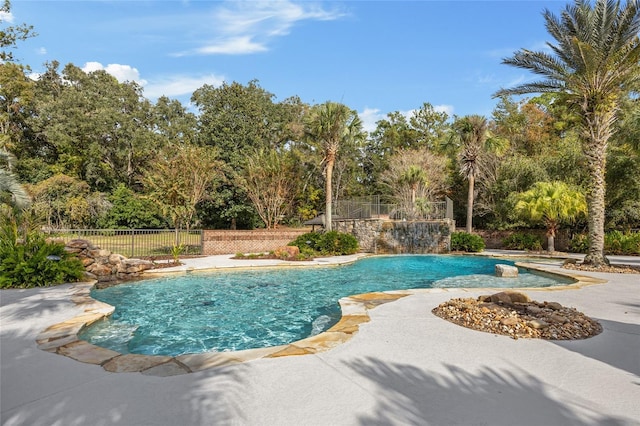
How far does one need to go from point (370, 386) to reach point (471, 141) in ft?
65.9

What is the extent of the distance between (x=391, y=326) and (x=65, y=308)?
5.85 m

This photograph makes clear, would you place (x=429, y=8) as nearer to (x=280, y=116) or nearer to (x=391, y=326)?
(x=391, y=326)

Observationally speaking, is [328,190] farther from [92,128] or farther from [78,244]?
[92,128]

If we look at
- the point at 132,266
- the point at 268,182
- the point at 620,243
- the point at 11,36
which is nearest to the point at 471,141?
the point at 620,243

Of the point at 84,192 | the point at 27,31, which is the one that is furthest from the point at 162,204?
the point at 84,192

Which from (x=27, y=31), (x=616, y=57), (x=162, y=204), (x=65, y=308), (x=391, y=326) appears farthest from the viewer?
(x=162, y=204)

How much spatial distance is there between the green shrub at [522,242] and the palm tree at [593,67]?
7.92m

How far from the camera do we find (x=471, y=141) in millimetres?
20453

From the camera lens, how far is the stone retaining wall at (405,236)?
19703 mm

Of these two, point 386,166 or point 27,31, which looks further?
point 386,166

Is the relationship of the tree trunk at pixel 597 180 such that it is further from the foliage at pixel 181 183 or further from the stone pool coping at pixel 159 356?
the foliage at pixel 181 183

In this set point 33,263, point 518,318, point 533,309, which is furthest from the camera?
point 33,263

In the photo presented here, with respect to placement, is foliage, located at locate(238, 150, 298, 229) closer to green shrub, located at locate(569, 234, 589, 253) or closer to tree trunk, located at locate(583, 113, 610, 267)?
tree trunk, located at locate(583, 113, 610, 267)

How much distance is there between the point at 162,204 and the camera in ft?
52.1
